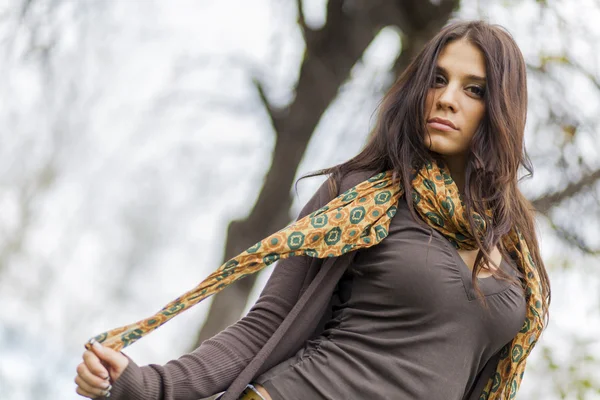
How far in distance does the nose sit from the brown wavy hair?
5 centimetres

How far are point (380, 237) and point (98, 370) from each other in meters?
0.78

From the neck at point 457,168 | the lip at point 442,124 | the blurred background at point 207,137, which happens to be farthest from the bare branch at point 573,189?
the lip at point 442,124

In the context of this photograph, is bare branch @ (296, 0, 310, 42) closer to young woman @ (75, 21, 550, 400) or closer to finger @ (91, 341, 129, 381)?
young woman @ (75, 21, 550, 400)

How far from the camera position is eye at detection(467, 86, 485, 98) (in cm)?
238

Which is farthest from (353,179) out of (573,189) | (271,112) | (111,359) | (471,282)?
(271,112)

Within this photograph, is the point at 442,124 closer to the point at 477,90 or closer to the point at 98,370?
the point at 477,90

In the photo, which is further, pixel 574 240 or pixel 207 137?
pixel 207 137

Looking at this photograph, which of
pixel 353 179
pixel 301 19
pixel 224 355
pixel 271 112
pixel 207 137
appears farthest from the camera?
pixel 207 137

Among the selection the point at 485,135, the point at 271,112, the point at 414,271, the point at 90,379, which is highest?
the point at 90,379

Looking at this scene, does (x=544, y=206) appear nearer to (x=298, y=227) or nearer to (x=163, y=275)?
(x=298, y=227)

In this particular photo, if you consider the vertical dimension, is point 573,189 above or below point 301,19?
below

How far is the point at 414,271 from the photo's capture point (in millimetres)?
2193

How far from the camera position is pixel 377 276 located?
Result: 225 centimetres

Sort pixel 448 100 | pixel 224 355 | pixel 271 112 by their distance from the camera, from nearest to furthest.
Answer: pixel 224 355 < pixel 448 100 < pixel 271 112
